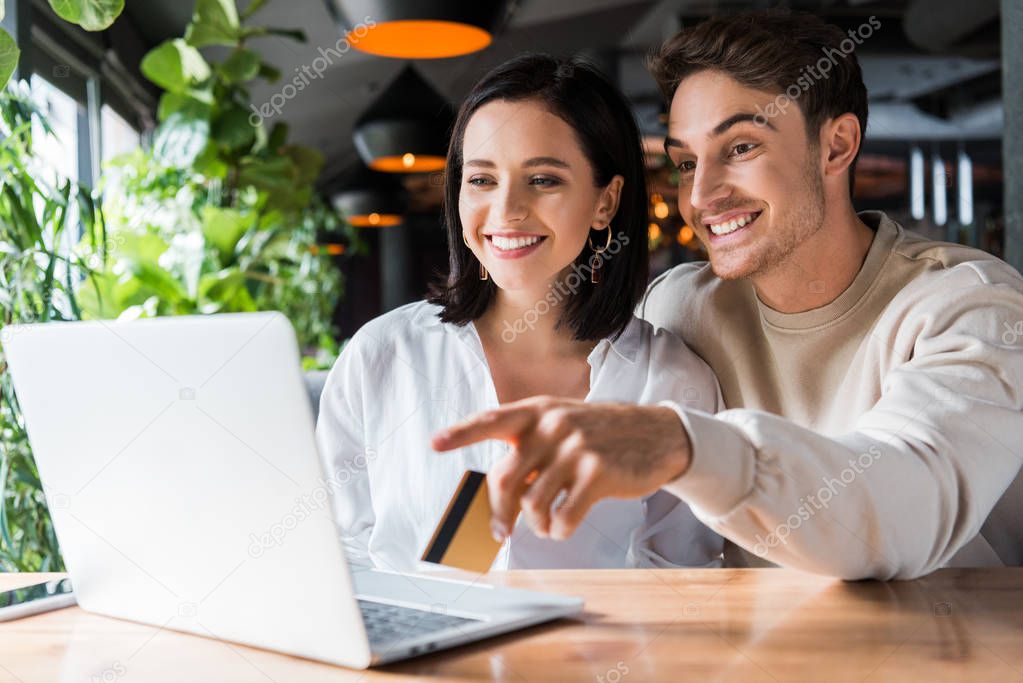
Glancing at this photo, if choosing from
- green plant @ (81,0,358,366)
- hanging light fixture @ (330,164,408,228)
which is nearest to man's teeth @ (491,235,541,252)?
green plant @ (81,0,358,366)

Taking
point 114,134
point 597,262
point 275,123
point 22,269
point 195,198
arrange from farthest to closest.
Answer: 1. point 114,134
2. point 275,123
3. point 195,198
4. point 22,269
5. point 597,262

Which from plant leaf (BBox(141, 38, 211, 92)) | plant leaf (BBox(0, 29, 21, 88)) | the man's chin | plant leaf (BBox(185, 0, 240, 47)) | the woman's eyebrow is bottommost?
the man's chin

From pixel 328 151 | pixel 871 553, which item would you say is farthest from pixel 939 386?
pixel 328 151

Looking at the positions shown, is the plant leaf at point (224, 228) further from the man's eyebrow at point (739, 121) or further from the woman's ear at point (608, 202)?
the man's eyebrow at point (739, 121)

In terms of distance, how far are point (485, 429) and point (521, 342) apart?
1.17 m

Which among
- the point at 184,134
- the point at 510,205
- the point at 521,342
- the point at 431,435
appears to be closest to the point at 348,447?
the point at 431,435

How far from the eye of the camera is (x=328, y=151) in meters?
12.6

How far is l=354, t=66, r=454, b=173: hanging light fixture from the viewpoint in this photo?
230 inches

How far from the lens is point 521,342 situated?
2023mm

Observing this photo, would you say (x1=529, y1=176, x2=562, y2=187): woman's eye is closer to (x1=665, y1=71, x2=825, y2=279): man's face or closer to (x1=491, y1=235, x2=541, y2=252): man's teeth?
(x1=491, y1=235, x2=541, y2=252): man's teeth

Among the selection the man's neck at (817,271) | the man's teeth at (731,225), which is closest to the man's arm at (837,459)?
the man's neck at (817,271)

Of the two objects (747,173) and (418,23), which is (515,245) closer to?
(747,173)

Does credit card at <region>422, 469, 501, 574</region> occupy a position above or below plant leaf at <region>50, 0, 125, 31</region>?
below

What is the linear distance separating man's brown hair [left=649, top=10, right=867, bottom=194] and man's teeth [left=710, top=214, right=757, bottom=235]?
18 centimetres
